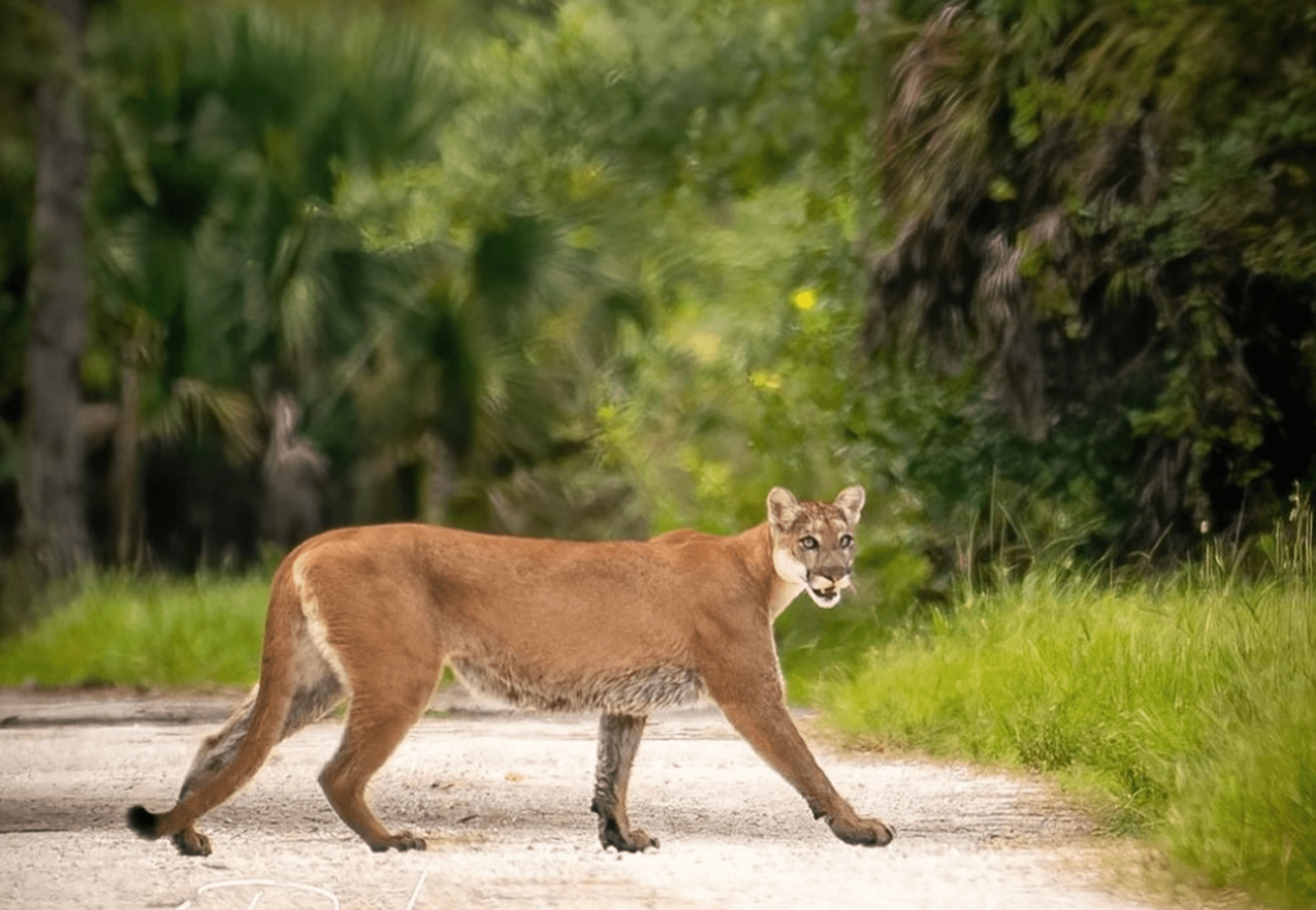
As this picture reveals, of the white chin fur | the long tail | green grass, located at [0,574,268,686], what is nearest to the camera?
the long tail

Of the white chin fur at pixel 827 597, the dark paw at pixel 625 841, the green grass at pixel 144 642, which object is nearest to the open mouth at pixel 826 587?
the white chin fur at pixel 827 597

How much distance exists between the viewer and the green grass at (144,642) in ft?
48.4

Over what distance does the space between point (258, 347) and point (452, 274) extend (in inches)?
70.3

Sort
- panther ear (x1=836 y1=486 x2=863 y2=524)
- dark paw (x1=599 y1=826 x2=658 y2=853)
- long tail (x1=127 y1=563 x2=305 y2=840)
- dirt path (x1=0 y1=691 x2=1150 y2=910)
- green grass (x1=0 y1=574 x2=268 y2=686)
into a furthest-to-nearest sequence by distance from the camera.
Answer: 1. green grass (x1=0 y1=574 x2=268 y2=686)
2. panther ear (x1=836 y1=486 x2=863 y2=524)
3. dark paw (x1=599 y1=826 x2=658 y2=853)
4. long tail (x1=127 y1=563 x2=305 y2=840)
5. dirt path (x1=0 y1=691 x2=1150 y2=910)

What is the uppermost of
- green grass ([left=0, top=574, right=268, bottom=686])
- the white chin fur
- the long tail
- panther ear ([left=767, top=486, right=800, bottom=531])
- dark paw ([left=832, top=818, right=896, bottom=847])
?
panther ear ([left=767, top=486, right=800, bottom=531])

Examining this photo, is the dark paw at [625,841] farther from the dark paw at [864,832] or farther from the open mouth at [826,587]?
the open mouth at [826,587]

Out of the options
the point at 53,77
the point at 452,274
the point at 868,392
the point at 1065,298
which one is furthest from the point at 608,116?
the point at 1065,298

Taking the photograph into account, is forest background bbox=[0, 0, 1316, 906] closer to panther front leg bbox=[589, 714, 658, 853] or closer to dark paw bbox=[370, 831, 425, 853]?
panther front leg bbox=[589, 714, 658, 853]

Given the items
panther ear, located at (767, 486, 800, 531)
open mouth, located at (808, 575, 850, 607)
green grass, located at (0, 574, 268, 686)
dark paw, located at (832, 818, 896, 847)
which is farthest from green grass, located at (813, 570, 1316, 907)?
green grass, located at (0, 574, 268, 686)

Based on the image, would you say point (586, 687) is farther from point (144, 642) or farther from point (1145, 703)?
point (144, 642)

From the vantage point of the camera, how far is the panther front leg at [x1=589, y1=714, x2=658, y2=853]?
24.3 ft

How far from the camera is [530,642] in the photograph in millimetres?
7316

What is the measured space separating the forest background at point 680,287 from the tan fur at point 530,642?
2.58 metres

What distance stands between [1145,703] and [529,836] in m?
2.73
